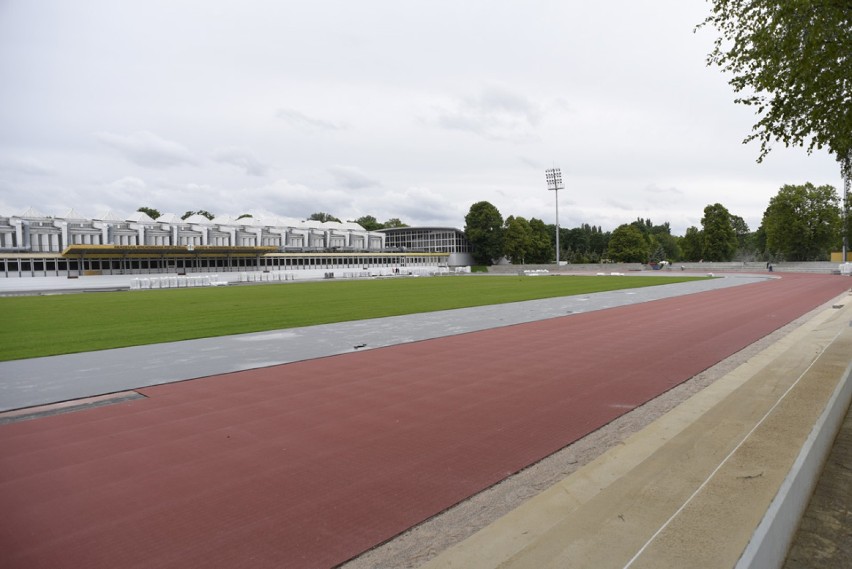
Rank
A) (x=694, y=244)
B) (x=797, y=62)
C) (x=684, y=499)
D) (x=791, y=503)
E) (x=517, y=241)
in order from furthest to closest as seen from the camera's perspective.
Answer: (x=517, y=241) < (x=694, y=244) < (x=797, y=62) < (x=684, y=499) < (x=791, y=503)

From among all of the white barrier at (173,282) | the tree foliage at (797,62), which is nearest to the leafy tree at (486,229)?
the white barrier at (173,282)

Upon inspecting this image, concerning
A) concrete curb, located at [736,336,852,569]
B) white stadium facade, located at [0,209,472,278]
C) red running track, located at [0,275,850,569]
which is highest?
white stadium facade, located at [0,209,472,278]

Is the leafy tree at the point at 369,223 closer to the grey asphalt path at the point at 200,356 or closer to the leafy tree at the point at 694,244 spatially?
the leafy tree at the point at 694,244

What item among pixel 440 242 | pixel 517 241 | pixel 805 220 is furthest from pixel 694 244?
pixel 440 242

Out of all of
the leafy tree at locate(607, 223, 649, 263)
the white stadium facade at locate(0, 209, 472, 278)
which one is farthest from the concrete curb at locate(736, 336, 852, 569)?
the leafy tree at locate(607, 223, 649, 263)

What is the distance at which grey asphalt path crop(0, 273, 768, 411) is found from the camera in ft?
29.3

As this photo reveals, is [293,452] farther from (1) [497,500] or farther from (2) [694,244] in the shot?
(2) [694,244]

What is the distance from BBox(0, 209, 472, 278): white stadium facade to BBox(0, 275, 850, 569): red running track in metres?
56.5

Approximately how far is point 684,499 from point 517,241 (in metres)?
96.5

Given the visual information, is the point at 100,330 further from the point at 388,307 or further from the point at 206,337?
the point at 388,307

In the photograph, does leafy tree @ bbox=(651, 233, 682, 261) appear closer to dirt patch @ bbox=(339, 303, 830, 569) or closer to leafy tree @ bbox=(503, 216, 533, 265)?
leafy tree @ bbox=(503, 216, 533, 265)

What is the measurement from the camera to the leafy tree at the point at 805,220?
72.6m

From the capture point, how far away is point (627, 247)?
94.4 m

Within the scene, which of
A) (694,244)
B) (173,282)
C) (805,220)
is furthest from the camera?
(694,244)
